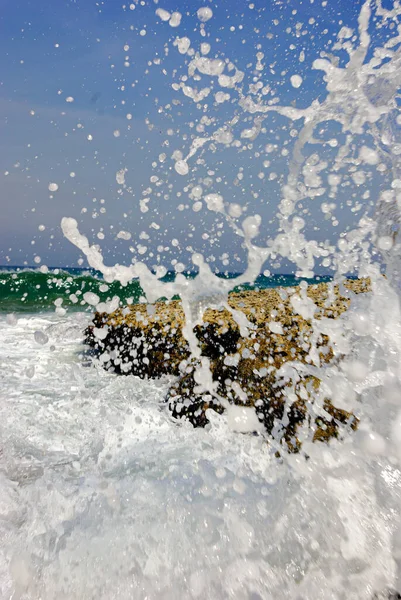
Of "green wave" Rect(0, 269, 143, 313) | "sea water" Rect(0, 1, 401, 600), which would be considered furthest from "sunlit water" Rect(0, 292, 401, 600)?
"green wave" Rect(0, 269, 143, 313)

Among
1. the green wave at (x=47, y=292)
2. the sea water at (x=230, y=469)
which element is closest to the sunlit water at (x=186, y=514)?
the sea water at (x=230, y=469)

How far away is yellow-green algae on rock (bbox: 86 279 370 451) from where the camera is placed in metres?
3.11

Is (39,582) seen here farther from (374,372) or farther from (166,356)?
(166,356)

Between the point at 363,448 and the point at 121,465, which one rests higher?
the point at 363,448

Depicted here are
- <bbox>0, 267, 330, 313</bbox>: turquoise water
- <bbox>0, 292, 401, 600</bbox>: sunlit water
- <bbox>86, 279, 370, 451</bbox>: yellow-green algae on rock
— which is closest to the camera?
<bbox>0, 292, 401, 600</bbox>: sunlit water

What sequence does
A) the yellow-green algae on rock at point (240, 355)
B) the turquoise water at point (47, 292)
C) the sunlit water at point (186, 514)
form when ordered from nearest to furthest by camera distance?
1. the sunlit water at point (186, 514)
2. the yellow-green algae on rock at point (240, 355)
3. the turquoise water at point (47, 292)

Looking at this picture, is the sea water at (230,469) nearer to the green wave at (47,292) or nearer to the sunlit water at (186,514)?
the sunlit water at (186,514)

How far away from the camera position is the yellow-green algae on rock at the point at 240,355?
3.11m

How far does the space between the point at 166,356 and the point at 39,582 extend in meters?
2.93

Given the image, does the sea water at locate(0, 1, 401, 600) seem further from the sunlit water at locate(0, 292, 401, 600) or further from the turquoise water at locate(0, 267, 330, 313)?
the turquoise water at locate(0, 267, 330, 313)

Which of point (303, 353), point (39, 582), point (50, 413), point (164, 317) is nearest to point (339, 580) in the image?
point (39, 582)

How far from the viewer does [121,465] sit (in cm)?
265

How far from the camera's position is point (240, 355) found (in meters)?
3.78

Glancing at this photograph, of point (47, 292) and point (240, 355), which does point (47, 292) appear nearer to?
point (47, 292)
